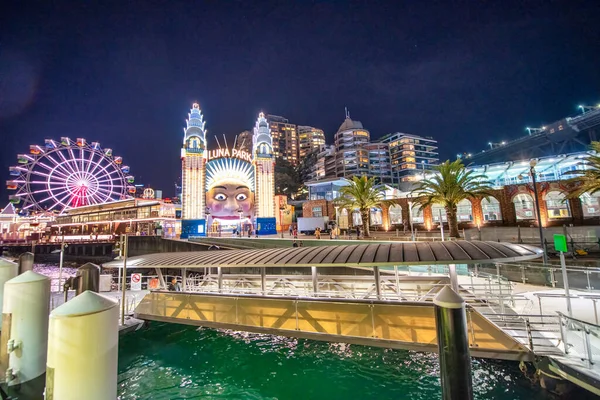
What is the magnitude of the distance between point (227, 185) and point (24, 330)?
138 ft

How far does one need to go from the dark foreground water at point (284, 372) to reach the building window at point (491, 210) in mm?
31070

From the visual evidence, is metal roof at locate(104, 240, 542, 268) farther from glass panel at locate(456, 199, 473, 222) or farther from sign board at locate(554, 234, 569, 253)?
glass panel at locate(456, 199, 473, 222)

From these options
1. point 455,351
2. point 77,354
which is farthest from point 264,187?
point 455,351

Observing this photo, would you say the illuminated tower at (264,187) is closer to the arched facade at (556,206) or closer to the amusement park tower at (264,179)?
the amusement park tower at (264,179)

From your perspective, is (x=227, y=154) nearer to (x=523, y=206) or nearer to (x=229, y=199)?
(x=229, y=199)

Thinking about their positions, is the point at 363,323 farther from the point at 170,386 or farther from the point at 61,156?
the point at 61,156

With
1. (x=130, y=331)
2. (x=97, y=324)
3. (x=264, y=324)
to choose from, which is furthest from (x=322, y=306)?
(x=130, y=331)

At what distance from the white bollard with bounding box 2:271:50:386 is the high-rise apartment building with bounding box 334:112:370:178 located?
93862 millimetres

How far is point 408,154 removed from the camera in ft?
356

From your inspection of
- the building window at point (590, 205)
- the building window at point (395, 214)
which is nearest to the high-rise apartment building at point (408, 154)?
the building window at point (395, 214)

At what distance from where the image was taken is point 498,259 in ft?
26.3

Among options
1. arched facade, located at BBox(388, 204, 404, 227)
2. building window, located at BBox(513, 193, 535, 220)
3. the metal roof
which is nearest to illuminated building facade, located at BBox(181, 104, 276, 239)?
arched facade, located at BBox(388, 204, 404, 227)

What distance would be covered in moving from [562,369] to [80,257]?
70.9 m

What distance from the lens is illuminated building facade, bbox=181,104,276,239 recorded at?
4550 centimetres
